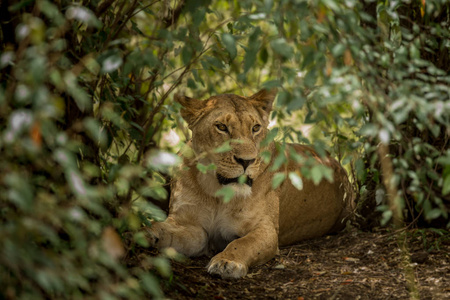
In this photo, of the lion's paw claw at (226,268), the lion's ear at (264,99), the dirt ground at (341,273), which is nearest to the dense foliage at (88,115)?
the dirt ground at (341,273)

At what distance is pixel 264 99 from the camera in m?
4.80

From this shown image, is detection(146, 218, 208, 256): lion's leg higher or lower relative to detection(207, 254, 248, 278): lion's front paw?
lower

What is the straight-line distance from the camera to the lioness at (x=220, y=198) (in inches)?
158

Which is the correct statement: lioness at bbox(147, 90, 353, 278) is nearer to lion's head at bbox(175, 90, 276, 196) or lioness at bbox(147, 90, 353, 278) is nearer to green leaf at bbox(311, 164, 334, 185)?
lion's head at bbox(175, 90, 276, 196)

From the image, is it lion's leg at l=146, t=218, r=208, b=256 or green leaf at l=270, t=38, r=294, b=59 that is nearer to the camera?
green leaf at l=270, t=38, r=294, b=59

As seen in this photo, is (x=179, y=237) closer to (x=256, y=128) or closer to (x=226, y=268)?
(x=226, y=268)

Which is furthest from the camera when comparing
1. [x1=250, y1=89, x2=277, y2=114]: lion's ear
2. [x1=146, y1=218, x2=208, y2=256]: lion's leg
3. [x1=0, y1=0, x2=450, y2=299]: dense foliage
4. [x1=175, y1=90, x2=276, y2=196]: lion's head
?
[x1=250, y1=89, x2=277, y2=114]: lion's ear

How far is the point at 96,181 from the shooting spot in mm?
2996

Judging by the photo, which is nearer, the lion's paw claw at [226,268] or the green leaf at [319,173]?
the green leaf at [319,173]

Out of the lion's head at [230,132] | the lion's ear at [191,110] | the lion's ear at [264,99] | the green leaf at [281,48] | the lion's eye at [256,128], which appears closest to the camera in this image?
the green leaf at [281,48]

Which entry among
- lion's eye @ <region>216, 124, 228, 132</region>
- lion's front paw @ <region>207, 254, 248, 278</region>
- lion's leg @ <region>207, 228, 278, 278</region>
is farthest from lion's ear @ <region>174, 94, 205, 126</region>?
lion's front paw @ <region>207, 254, 248, 278</region>

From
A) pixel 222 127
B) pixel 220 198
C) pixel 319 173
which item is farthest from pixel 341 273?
pixel 319 173

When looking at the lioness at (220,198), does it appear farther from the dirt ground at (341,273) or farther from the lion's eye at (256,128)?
the dirt ground at (341,273)

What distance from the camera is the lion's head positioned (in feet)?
13.1
